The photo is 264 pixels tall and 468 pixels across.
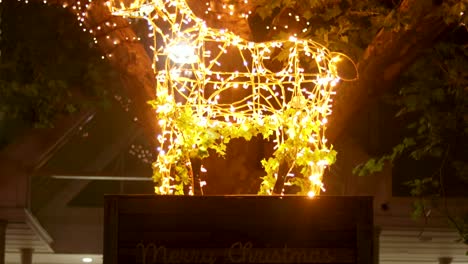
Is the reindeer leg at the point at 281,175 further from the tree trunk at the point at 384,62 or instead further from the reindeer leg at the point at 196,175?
the tree trunk at the point at 384,62

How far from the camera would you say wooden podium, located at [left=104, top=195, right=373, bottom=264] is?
4422 millimetres

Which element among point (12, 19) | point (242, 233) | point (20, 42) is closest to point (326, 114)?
point (242, 233)

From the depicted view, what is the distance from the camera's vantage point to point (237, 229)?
4461mm

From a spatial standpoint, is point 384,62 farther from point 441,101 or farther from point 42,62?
point 42,62

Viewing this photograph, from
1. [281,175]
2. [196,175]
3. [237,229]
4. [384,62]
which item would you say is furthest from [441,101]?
[237,229]

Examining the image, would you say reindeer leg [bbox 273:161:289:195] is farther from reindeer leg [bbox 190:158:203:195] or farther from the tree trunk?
the tree trunk

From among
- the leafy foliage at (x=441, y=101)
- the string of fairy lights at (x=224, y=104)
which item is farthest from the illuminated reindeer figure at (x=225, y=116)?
the leafy foliage at (x=441, y=101)

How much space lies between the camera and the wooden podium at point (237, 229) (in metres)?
4.42

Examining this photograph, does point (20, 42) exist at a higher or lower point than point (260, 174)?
higher

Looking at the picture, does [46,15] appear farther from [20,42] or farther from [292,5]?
[292,5]

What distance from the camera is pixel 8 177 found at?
54.5 feet

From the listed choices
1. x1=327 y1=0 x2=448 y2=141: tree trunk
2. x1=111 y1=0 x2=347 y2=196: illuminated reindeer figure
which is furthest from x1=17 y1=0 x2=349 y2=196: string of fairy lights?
x1=327 y1=0 x2=448 y2=141: tree trunk

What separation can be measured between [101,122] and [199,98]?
12968 millimetres

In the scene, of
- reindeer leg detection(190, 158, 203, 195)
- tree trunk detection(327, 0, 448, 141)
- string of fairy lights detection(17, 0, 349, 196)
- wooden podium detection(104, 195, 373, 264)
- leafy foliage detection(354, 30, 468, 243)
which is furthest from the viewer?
leafy foliage detection(354, 30, 468, 243)
